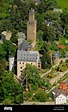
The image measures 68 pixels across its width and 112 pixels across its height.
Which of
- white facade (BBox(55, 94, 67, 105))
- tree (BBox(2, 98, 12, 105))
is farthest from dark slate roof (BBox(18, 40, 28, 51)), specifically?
tree (BBox(2, 98, 12, 105))

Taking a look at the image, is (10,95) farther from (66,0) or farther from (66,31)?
(66,0)

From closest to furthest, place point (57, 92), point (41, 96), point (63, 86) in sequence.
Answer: point (41, 96), point (57, 92), point (63, 86)

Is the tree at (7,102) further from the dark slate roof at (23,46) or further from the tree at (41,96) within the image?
the dark slate roof at (23,46)

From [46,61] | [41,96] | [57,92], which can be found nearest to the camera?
[41,96]

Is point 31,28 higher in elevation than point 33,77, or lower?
higher

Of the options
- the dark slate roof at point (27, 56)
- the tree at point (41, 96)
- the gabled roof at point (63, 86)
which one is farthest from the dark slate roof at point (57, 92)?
the dark slate roof at point (27, 56)

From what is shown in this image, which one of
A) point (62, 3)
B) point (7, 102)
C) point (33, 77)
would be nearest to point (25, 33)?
point (33, 77)

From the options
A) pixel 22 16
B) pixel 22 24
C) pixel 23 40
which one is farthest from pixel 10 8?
pixel 23 40

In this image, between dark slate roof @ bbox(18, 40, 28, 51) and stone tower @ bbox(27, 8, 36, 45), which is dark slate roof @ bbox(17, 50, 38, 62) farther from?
stone tower @ bbox(27, 8, 36, 45)

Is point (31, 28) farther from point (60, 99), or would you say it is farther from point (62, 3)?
point (62, 3)
